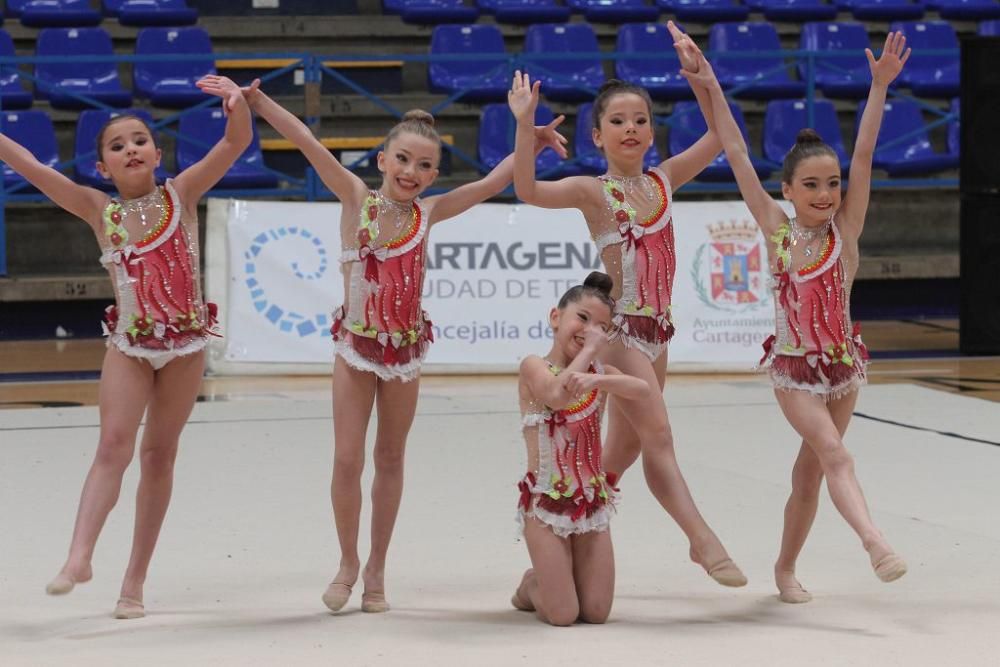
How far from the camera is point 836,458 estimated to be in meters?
3.81

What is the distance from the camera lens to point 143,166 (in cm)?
397

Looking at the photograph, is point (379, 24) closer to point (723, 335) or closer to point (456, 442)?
point (723, 335)

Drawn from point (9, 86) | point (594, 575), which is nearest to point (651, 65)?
point (9, 86)

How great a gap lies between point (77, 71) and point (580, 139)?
11.7ft

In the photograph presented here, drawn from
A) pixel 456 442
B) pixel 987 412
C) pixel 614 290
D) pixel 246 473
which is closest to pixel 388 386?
pixel 614 290

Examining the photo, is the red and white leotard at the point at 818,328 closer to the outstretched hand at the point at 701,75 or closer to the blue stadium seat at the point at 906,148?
the outstretched hand at the point at 701,75

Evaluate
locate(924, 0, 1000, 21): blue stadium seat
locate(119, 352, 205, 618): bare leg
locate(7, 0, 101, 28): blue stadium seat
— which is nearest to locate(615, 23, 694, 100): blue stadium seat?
locate(924, 0, 1000, 21): blue stadium seat

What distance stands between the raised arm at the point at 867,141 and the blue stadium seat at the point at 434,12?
7.45 metres

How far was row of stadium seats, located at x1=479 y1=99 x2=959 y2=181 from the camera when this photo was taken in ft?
33.6

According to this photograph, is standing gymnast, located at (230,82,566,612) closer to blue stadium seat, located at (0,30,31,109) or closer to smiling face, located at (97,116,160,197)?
smiling face, located at (97,116,160,197)

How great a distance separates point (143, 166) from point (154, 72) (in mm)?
6867

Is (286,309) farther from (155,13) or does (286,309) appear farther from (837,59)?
(837,59)

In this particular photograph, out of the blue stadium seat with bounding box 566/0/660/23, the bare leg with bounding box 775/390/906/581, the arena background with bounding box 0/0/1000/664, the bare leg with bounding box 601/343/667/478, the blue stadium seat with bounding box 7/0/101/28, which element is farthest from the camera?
the blue stadium seat with bounding box 566/0/660/23

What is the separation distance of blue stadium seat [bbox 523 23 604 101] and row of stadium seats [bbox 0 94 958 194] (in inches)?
11.5
